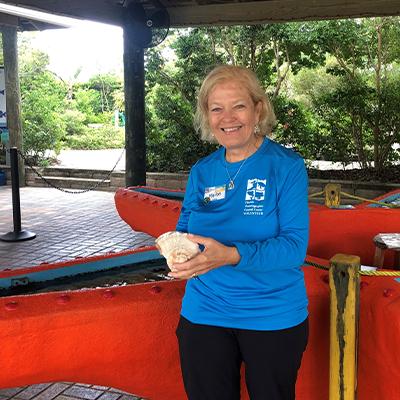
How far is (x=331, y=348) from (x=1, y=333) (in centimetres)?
108

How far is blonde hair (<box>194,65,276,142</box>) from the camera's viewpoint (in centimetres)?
156

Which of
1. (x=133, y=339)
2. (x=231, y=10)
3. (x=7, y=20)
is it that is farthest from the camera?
(x=7, y=20)

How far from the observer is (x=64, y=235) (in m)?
6.14

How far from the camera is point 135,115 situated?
695cm

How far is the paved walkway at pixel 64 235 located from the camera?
274cm

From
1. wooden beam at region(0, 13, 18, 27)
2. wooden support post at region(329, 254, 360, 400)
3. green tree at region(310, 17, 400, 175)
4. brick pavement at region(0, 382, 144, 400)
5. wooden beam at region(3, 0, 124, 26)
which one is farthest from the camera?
wooden beam at region(0, 13, 18, 27)

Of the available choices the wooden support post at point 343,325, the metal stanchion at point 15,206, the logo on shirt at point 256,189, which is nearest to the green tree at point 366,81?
the metal stanchion at point 15,206

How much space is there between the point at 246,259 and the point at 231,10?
591 cm

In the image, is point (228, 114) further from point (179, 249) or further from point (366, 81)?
point (366, 81)

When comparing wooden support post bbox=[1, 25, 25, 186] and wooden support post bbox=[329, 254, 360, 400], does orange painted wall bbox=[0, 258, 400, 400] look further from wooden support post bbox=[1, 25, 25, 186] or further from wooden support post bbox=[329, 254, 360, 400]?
wooden support post bbox=[1, 25, 25, 186]

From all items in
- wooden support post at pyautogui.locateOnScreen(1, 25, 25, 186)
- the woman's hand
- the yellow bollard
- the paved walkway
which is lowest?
the paved walkway

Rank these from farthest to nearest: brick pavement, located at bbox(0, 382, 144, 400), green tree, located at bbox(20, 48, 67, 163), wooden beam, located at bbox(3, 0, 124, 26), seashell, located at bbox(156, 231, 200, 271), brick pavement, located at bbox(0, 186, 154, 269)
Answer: green tree, located at bbox(20, 48, 67, 163) → wooden beam, located at bbox(3, 0, 124, 26) → brick pavement, located at bbox(0, 186, 154, 269) → brick pavement, located at bbox(0, 382, 144, 400) → seashell, located at bbox(156, 231, 200, 271)

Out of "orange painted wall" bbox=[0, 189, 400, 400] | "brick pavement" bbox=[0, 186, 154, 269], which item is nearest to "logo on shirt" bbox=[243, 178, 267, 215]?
"orange painted wall" bbox=[0, 189, 400, 400]

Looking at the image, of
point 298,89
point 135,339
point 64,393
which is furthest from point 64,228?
point 298,89
